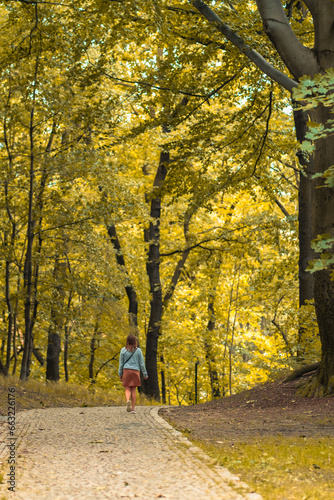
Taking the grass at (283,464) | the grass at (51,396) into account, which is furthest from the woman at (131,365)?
the grass at (283,464)

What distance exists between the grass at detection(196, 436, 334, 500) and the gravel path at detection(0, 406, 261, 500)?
17cm

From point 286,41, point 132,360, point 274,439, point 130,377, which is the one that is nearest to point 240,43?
point 286,41

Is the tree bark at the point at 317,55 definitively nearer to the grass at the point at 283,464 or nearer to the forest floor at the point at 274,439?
the forest floor at the point at 274,439

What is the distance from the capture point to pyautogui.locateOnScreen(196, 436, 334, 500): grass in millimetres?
4309

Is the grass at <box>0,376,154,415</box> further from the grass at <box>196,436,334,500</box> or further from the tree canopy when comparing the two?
the grass at <box>196,436,334,500</box>

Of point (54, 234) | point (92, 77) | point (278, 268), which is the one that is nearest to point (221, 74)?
point (92, 77)

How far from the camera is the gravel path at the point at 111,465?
14.2ft

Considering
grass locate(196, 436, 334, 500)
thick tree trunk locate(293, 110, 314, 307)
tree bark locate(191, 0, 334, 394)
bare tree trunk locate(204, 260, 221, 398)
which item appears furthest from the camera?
bare tree trunk locate(204, 260, 221, 398)

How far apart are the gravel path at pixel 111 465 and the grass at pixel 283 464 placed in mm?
174

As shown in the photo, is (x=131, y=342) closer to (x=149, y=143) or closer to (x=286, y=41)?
(x=286, y=41)

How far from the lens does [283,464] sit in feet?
17.3

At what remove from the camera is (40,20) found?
12.9 metres

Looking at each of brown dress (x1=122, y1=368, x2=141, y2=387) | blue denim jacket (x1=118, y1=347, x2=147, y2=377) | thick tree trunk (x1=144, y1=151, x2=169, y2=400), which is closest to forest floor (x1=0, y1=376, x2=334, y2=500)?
brown dress (x1=122, y1=368, x2=141, y2=387)

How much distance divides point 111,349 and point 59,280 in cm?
1357
